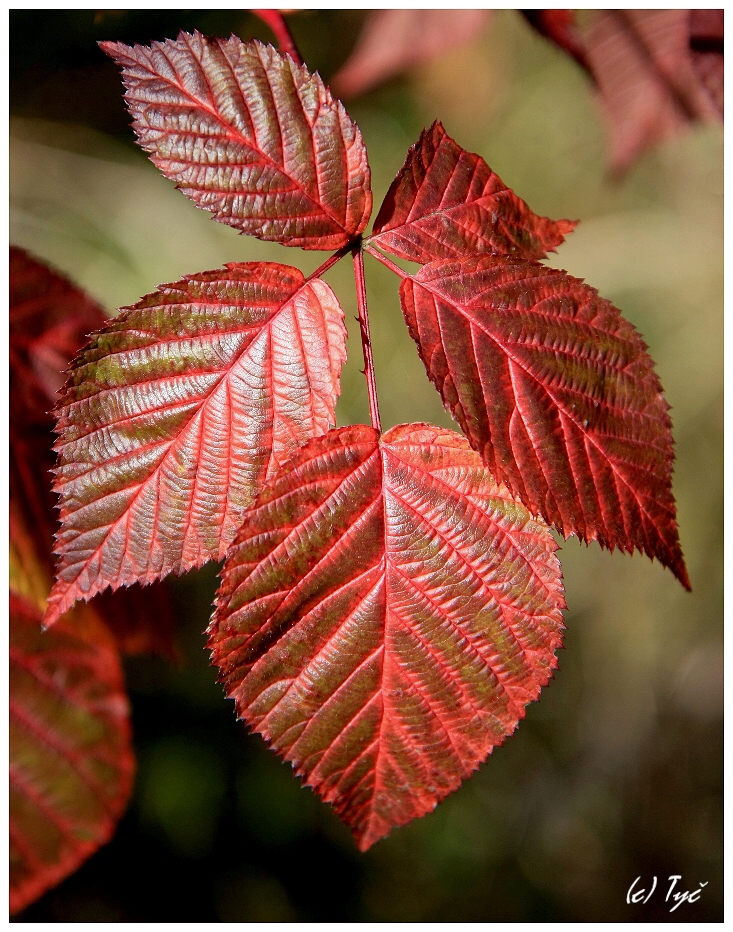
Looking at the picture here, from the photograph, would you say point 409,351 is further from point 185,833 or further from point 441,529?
point 185,833

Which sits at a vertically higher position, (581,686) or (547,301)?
(547,301)

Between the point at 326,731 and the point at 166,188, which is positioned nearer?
the point at 326,731

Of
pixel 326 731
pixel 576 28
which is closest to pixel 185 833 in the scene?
pixel 326 731

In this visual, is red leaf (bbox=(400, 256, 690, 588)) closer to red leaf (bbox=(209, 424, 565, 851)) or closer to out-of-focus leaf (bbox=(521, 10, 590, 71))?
red leaf (bbox=(209, 424, 565, 851))

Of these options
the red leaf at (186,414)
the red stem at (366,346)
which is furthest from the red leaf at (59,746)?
the red stem at (366,346)

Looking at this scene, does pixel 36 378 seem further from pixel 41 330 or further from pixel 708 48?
pixel 708 48
